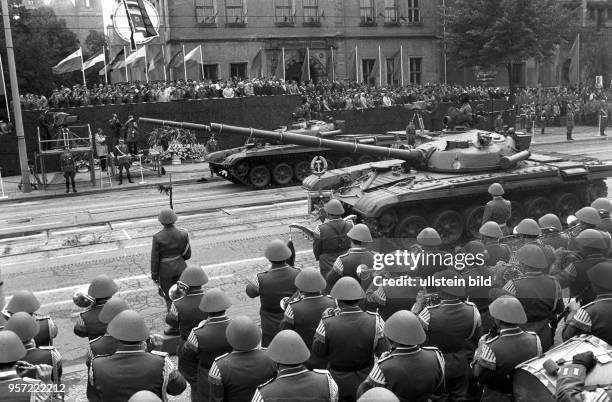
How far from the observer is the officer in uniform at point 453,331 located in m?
6.00

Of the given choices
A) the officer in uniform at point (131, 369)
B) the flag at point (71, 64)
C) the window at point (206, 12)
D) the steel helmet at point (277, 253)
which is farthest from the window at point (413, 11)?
the officer in uniform at point (131, 369)

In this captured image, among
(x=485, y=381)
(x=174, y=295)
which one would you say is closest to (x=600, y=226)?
(x=485, y=381)

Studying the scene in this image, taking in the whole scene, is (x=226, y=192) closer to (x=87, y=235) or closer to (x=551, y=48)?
(x=87, y=235)

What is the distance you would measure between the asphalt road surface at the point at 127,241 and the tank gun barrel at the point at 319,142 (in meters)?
2.22

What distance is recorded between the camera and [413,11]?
45.8 meters

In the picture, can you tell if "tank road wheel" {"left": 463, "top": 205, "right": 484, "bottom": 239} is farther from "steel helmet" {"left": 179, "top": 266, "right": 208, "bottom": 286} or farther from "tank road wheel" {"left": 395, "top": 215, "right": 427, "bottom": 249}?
"steel helmet" {"left": 179, "top": 266, "right": 208, "bottom": 286}

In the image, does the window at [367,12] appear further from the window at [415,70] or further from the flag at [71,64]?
the flag at [71,64]

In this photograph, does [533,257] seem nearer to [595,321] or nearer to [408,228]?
[595,321]

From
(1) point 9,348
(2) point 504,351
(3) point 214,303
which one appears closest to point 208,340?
(3) point 214,303

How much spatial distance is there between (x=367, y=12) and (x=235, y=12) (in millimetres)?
9083

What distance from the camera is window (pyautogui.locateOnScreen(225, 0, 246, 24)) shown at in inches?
1574

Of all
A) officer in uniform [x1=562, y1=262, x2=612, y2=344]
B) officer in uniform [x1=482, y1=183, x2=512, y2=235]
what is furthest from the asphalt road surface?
officer in uniform [x1=562, y1=262, x2=612, y2=344]

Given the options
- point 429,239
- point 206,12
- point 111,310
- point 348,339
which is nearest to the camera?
point 348,339

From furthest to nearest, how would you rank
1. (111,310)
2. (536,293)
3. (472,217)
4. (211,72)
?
1. (211,72)
2. (472,217)
3. (536,293)
4. (111,310)
